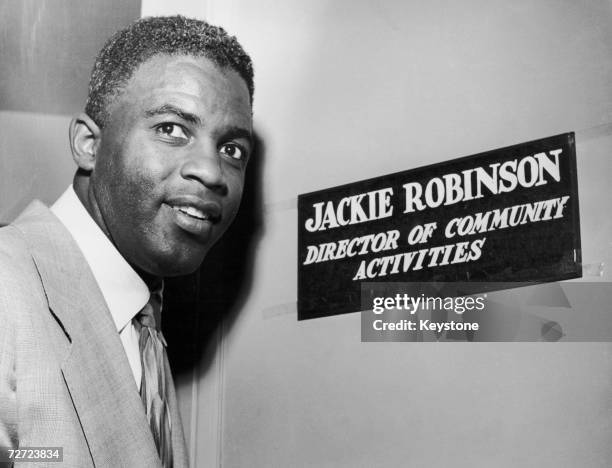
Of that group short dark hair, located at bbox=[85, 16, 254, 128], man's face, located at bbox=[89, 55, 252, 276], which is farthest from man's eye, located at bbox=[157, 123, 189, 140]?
short dark hair, located at bbox=[85, 16, 254, 128]

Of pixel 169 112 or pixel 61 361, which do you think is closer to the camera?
pixel 61 361

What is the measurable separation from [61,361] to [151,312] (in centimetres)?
33

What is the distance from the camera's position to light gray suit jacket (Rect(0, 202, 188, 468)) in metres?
1.45

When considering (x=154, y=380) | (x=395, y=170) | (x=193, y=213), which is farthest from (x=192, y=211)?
(x=395, y=170)

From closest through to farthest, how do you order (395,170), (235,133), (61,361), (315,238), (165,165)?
1. (61,361)
2. (165,165)
3. (235,133)
4. (395,170)
5. (315,238)

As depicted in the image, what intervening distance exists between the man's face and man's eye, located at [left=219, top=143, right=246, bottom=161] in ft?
0.11

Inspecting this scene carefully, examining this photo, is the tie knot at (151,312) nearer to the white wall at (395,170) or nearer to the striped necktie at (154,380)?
the striped necktie at (154,380)

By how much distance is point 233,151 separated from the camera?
1.86m

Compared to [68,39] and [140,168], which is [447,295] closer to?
[140,168]

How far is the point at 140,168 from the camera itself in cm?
171

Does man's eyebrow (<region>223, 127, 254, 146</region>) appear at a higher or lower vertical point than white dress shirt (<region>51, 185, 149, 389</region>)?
higher

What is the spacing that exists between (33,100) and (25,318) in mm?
724

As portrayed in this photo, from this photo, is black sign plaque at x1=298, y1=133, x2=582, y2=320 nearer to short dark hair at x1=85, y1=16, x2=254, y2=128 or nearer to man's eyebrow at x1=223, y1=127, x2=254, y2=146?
man's eyebrow at x1=223, y1=127, x2=254, y2=146

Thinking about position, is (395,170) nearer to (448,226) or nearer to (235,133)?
(448,226)
